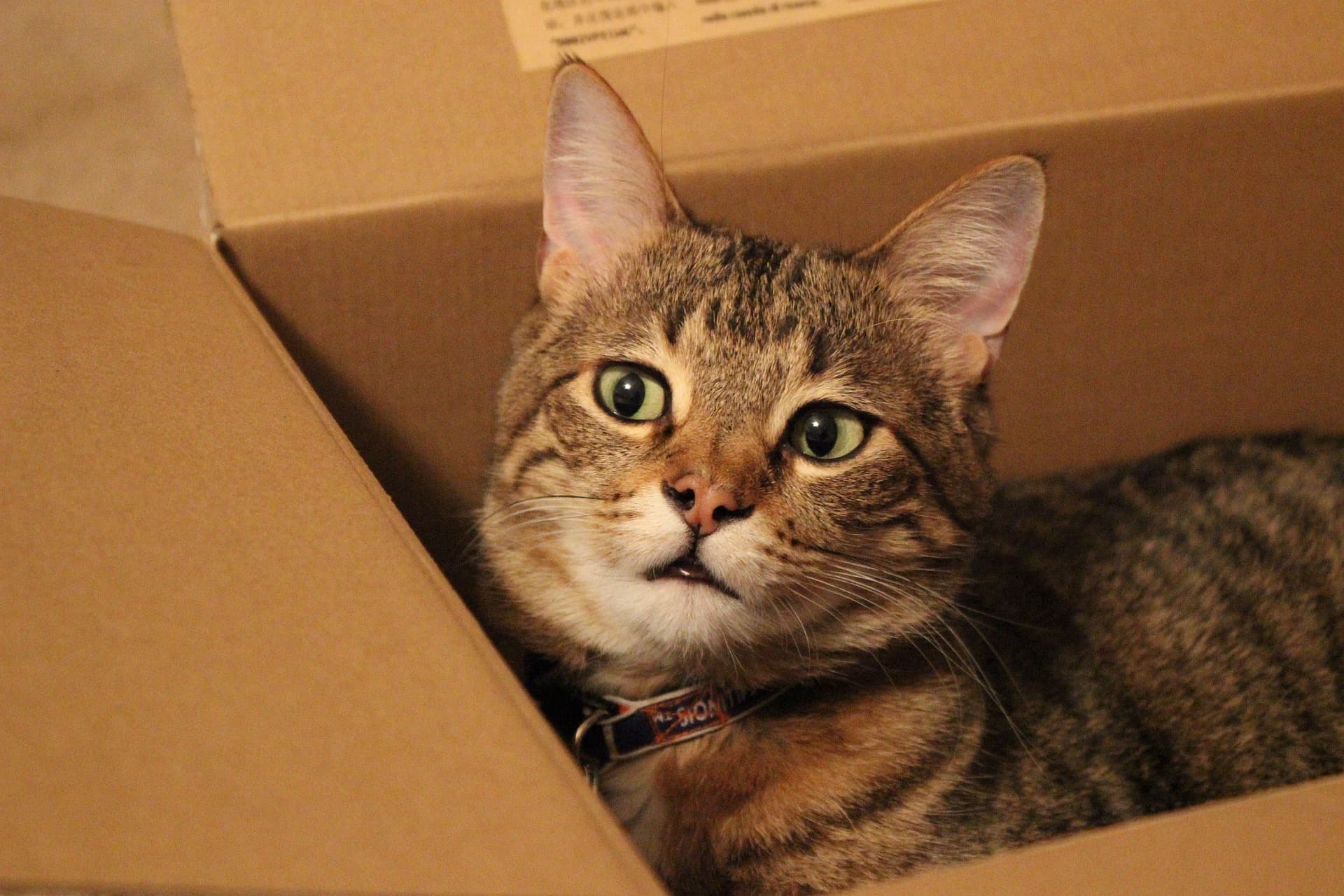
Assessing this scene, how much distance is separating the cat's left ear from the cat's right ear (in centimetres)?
23

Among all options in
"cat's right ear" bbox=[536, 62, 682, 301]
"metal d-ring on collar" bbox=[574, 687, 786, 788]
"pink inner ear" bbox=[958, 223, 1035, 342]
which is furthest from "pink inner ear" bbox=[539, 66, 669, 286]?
"metal d-ring on collar" bbox=[574, 687, 786, 788]

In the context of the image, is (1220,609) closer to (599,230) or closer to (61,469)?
(599,230)

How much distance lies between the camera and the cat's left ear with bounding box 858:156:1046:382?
99 cm

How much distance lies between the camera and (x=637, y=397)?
0.99m

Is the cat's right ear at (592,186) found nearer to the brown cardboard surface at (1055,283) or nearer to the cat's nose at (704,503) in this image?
the brown cardboard surface at (1055,283)

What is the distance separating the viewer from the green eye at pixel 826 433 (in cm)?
98

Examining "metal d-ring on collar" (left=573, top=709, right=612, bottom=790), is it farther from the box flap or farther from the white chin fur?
the box flap

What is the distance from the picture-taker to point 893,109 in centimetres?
121

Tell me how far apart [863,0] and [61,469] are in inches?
38.7

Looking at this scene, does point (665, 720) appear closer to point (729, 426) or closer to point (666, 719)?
point (666, 719)

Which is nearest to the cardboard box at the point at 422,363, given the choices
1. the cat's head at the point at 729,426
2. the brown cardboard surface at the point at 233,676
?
the brown cardboard surface at the point at 233,676

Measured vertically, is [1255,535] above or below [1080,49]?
below

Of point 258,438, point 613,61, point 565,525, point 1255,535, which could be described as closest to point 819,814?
point 565,525

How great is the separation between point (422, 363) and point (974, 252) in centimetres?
66
